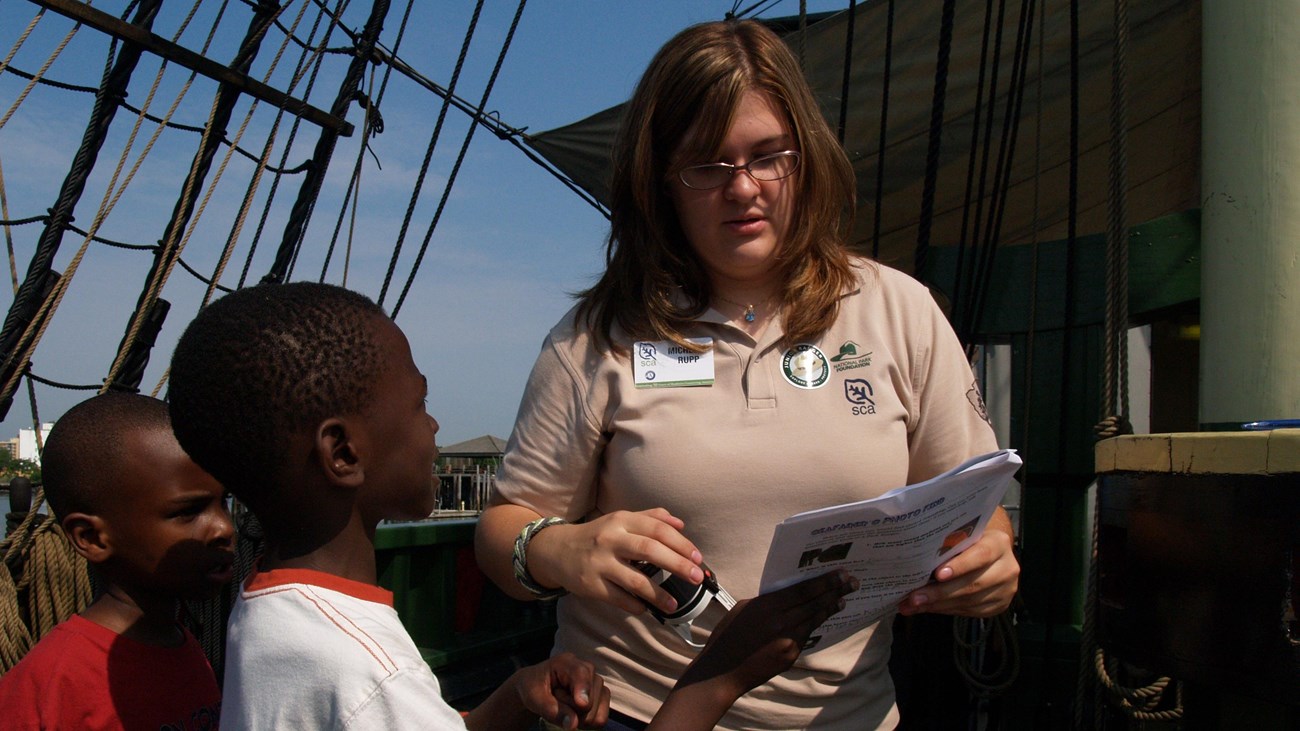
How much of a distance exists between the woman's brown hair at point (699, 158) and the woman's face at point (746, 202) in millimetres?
16

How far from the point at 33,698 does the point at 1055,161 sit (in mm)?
6905

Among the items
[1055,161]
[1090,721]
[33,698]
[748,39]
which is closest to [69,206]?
[33,698]

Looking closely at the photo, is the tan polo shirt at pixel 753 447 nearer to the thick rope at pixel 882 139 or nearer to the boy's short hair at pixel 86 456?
the boy's short hair at pixel 86 456

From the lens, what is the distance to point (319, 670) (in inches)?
43.6

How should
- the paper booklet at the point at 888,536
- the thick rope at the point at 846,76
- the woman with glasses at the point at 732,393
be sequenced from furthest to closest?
the thick rope at the point at 846,76 < the woman with glasses at the point at 732,393 < the paper booklet at the point at 888,536

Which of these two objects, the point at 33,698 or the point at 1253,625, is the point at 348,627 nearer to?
the point at 33,698

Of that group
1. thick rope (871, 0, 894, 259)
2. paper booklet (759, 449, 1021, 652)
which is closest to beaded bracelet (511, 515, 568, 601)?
paper booklet (759, 449, 1021, 652)

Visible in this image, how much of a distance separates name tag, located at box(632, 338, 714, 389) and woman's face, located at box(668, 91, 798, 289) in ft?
0.53

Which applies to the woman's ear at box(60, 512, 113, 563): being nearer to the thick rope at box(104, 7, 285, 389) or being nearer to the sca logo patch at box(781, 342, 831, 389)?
the sca logo patch at box(781, 342, 831, 389)

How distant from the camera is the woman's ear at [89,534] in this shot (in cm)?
179

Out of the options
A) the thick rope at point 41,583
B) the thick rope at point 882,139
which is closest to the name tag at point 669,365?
the thick rope at point 882,139

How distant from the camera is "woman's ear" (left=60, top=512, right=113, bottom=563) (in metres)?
1.79

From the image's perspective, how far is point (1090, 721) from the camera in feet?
7.00

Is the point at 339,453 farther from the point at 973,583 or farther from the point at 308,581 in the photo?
the point at 973,583
